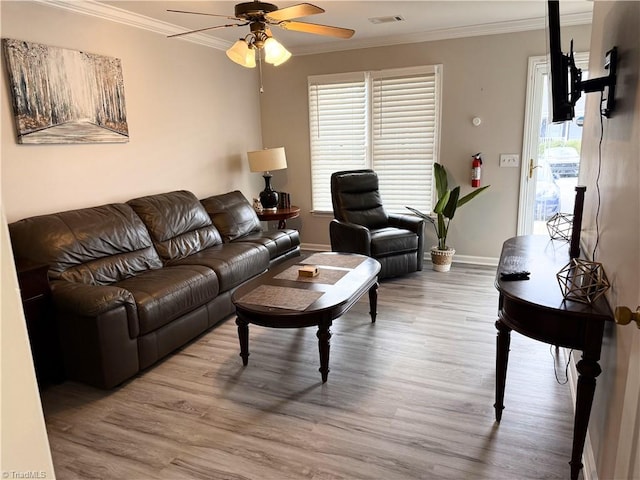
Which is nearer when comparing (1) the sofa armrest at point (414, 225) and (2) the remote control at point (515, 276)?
(2) the remote control at point (515, 276)

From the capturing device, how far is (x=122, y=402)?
2.55 meters

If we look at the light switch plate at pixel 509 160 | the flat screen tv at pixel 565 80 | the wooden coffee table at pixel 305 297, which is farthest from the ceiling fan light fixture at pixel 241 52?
the light switch plate at pixel 509 160

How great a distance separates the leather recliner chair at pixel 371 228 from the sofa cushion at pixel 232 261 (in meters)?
0.91

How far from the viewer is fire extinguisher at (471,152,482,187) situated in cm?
477

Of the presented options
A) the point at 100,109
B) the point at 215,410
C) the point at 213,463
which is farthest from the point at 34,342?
the point at 100,109

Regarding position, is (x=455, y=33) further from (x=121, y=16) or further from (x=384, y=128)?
(x=121, y=16)

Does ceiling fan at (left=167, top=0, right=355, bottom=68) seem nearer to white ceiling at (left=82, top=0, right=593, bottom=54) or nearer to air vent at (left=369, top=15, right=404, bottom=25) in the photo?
white ceiling at (left=82, top=0, right=593, bottom=54)

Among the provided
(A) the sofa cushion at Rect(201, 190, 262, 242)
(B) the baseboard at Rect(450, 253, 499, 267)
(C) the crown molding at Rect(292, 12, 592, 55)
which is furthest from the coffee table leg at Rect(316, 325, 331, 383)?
(C) the crown molding at Rect(292, 12, 592, 55)

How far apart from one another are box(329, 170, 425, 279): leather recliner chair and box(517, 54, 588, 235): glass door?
1248 mm

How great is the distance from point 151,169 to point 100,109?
2.43 ft

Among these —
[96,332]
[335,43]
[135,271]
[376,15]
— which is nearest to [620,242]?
[96,332]

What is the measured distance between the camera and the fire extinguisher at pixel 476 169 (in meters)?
4.77

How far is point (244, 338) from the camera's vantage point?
288cm

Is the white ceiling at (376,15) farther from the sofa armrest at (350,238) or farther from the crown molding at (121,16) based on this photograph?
the sofa armrest at (350,238)
